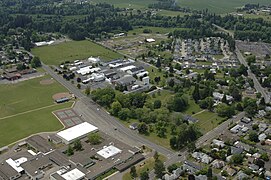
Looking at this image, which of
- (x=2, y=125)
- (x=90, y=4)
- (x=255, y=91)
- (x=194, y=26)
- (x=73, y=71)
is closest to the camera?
(x=2, y=125)

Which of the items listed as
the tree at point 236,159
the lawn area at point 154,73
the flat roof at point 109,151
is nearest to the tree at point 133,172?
the flat roof at point 109,151

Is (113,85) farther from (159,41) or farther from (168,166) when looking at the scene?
(159,41)

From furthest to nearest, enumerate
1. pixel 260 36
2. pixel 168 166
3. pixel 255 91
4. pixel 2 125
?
pixel 260 36
pixel 255 91
pixel 2 125
pixel 168 166

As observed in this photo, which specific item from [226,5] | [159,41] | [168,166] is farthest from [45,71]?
[226,5]

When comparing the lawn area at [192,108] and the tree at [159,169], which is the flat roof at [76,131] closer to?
the tree at [159,169]

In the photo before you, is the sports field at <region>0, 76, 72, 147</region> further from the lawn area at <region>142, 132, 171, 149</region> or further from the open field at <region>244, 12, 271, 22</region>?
the open field at <region>244, 12, 271, 22</region>

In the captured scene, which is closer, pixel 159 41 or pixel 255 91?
pixel 255 91
